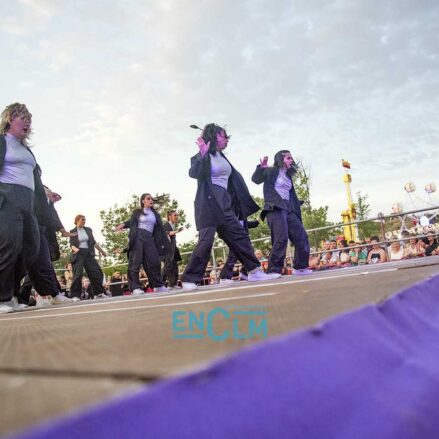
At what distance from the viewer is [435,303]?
4.45 ft

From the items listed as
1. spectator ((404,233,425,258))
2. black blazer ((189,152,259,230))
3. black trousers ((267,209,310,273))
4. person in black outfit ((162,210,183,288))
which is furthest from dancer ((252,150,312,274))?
person in black outfit ((162,210,183,288))

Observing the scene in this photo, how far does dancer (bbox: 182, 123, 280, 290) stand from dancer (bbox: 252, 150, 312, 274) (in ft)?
2.71

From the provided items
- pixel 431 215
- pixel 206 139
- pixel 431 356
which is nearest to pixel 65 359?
pixel 431 356

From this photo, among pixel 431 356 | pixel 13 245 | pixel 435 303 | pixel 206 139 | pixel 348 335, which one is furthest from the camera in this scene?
pixel 206 139

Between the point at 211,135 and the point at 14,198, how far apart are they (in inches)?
89.9

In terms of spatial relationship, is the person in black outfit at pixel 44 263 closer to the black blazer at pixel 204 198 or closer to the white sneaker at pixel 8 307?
the white sneaker at pixel 8 307

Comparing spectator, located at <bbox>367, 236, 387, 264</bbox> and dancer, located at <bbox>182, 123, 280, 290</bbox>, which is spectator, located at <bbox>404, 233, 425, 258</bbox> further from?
dancer, located at <bbox>182, 123, 280, 290</bbox>

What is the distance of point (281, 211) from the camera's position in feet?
20.3

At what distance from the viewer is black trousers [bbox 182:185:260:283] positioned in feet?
16.7

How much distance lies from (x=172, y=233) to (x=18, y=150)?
18.0 feet

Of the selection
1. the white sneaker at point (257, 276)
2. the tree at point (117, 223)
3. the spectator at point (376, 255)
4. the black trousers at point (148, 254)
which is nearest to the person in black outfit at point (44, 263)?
the white sneaker at point (257, 276)

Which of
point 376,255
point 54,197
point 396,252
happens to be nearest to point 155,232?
point 54,197

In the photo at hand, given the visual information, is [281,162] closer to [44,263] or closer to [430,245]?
[44,263]

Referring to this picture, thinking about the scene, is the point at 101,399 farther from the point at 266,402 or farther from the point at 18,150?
the point at 18,150
